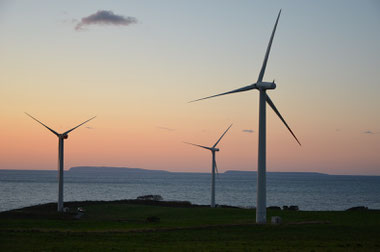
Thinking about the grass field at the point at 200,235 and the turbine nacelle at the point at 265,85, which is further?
the turbine nacelle at the point at 265,85

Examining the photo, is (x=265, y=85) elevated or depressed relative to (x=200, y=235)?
elevated

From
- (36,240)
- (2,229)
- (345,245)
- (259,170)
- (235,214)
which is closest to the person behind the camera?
(345,245)

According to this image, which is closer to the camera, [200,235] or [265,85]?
[200,235]

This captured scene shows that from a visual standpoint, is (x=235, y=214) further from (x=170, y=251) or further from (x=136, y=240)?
(x=170, y=251)

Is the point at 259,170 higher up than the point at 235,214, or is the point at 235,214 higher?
the point at 259,170

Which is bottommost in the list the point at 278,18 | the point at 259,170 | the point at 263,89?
the point at 259,170

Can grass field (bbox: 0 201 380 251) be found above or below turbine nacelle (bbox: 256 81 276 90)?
below

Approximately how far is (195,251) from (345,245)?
9.37 metres

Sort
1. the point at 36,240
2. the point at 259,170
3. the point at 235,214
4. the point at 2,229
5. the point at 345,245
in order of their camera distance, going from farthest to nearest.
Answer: the point at 235,214 → the point at 259,170 → the point at 2,229 → the point at 36,240 → the point at 345,245

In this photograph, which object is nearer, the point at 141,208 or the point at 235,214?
the point at 235,214

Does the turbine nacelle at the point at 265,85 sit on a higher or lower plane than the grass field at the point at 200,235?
higher

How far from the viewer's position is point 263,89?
151 ft

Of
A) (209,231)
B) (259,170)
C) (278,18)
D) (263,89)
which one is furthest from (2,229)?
(278,18)

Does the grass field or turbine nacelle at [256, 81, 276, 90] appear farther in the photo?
turbine nacelle at [256, 81, 276, 90]
